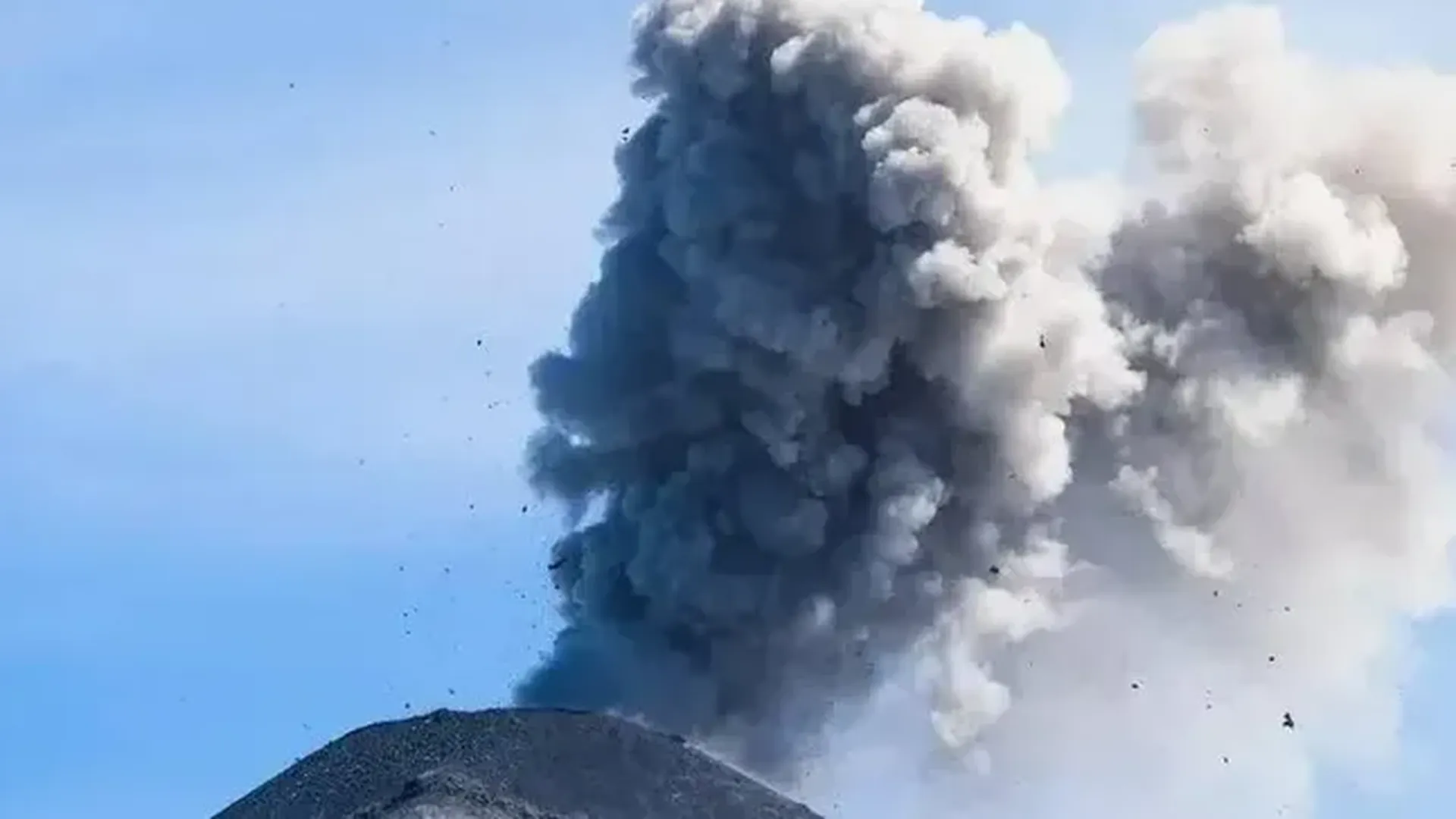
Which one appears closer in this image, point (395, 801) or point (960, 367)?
point (395, 801)

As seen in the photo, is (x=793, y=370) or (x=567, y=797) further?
(x=793, y=370)

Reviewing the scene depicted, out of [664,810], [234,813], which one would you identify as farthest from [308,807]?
[664,810]

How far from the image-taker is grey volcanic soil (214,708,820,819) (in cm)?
10138

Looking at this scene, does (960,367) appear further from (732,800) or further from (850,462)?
(732,800)

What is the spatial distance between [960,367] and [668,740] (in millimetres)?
14153

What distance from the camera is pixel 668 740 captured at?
4235 inches

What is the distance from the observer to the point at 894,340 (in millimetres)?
110125

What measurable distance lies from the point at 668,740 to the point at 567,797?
5.82m

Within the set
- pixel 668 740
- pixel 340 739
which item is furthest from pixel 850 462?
pixel 340 739

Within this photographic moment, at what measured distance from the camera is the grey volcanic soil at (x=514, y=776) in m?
101

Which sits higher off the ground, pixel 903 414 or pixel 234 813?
pixel 903 414

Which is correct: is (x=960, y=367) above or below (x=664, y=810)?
above

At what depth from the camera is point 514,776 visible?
338 ft

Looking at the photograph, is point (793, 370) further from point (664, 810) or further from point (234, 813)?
point (234, 813)
